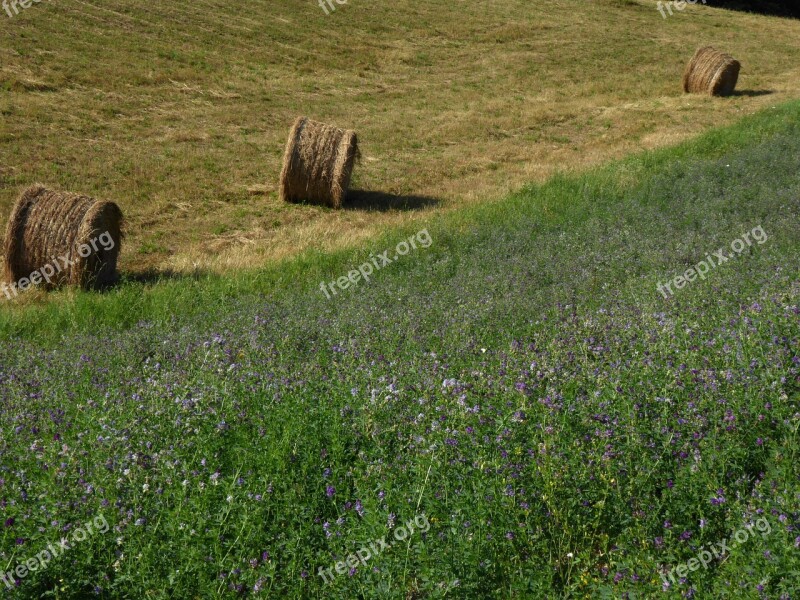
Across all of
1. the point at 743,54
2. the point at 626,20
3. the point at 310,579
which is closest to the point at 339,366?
the point at 310,579

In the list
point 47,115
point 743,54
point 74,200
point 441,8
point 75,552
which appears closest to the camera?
point 75,552

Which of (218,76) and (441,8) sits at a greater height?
(441,8)

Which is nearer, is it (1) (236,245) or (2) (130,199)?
(1) (236,245)

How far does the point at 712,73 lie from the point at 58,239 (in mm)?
21931

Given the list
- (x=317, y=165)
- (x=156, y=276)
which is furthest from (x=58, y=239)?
(x=317, y=165)

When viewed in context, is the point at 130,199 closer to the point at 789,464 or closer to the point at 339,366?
the point at 339,366

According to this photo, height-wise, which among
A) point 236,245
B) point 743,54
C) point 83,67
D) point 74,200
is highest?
point 743,54

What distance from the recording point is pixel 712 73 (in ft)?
82.0

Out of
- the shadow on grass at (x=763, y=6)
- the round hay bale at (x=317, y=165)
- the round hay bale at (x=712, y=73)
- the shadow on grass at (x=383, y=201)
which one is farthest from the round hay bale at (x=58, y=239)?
the shadow on grass at (x=763, y=6)

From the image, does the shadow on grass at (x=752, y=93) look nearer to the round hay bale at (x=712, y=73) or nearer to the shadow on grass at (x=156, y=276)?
the round hay bale at (x=712, y=73)

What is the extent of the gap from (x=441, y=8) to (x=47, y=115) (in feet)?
82.0

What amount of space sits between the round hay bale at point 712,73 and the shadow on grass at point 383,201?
48.2 feet

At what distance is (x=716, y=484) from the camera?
3748 mm

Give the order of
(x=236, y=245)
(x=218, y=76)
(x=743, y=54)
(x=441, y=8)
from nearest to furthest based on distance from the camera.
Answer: (x=236, y=245) → (x=218, y=76) → (x=743, y=54) → (x=441, y=8)
